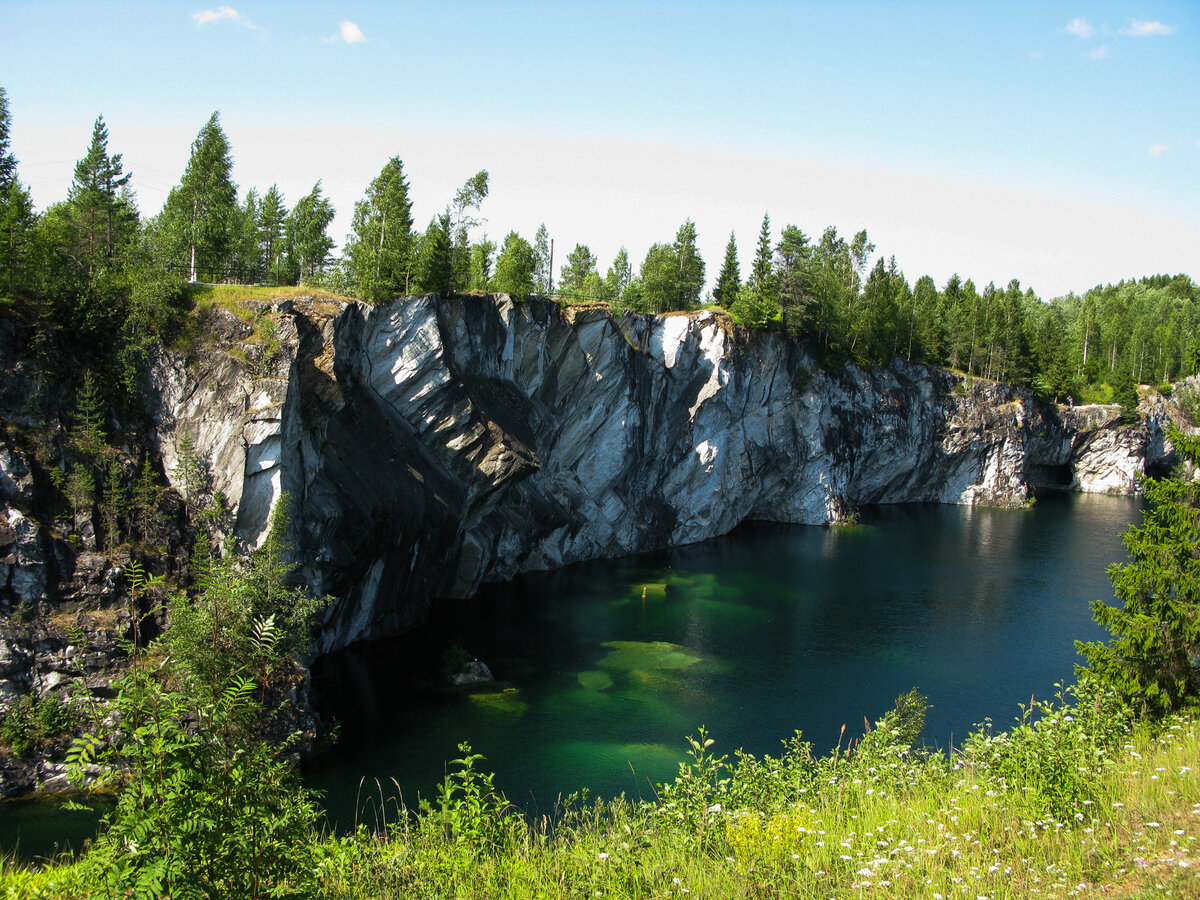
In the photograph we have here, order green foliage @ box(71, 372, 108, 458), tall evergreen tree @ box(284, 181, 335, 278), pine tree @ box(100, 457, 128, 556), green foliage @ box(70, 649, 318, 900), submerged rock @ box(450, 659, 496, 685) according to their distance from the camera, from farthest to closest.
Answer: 1. tall evergreen tree @ box(284, 181, 335, 278)
2. submerged rock @ box(450, 659, 496, 685)
3. green foliage @ box(71, 372, 108, 458)
4. pine tree @ box(100, 457, 128, 556)
5. green foliage @ box(70, 649, 318, 900)

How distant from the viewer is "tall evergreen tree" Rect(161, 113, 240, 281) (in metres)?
45.7

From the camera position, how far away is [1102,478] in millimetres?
101812

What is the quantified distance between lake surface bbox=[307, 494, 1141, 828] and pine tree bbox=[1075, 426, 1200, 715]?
4.35 meters

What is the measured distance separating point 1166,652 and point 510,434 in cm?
3552

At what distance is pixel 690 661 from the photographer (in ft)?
128

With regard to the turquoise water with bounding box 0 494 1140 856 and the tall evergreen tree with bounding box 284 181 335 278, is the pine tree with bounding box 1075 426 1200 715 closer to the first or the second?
the turquoise water with bounding box 0 494 1140 856

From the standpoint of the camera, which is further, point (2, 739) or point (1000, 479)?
point (1000, 479)

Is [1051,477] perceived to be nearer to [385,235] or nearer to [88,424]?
A: [385,235]

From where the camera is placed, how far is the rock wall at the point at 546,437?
3231 centimetres

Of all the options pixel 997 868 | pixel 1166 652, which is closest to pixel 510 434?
pixel 1166 652

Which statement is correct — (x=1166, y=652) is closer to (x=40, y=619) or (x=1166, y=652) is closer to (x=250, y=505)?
(x=250, y=505)

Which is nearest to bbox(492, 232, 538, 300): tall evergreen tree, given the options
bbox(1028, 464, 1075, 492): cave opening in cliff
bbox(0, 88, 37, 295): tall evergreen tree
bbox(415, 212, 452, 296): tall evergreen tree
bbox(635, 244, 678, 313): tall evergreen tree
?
bbox(415, 212, 452, 296): tall evergreen tree

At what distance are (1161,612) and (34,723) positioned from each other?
3168 cm

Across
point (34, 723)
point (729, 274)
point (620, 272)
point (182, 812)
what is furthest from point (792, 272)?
point (182, 812)
